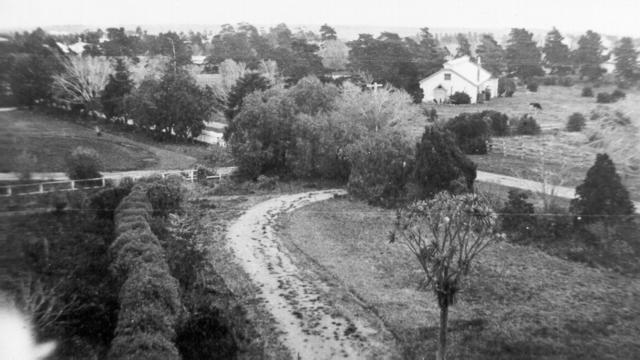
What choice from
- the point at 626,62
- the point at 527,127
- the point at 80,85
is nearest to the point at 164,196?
the point at 80,85

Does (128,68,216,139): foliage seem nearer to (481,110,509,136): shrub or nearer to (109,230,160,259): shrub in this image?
(481,110,509,136): shrub

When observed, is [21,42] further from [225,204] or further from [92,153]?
[225,204]

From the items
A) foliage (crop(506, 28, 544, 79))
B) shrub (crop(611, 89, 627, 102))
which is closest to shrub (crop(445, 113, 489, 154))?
shrub (crop(611, 89, 627, 102))

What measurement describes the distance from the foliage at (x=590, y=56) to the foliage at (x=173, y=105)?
77.1ft

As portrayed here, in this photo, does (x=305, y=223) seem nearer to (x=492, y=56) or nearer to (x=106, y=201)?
(x=106, y=201)

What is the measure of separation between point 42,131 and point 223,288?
7.24 m

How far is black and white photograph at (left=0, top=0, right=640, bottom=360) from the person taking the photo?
8.59 meters

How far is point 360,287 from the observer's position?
1200 centimetres

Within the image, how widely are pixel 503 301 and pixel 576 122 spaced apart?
55.4 feet

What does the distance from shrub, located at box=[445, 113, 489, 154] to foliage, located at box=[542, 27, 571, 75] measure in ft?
67.3

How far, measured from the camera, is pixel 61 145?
16.3 metres

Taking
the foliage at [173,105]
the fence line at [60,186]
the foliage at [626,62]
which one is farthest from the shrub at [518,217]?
the foliage at [173,105]

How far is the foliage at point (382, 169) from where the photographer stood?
2034cm

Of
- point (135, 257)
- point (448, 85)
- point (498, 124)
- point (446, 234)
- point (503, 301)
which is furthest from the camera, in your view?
point (448, 85)
